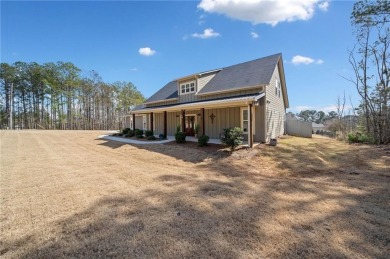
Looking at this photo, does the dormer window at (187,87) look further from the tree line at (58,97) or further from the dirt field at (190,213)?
the tree line at (58,97)

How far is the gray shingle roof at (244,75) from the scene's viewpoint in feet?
48.1

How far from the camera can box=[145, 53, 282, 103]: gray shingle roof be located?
48.1 feet

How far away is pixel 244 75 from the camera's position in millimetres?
16281

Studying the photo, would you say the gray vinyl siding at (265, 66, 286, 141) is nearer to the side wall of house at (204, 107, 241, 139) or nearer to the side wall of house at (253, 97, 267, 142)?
the side wall of house at (253, 97, 267, 142)

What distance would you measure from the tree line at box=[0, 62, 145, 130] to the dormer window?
3456cm

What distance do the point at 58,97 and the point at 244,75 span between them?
4410cm

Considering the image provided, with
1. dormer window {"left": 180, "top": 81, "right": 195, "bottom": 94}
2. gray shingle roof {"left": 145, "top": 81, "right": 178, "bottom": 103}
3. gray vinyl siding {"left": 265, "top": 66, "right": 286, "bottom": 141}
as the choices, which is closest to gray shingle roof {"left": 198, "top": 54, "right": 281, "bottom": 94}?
gray vinyl siding {"left": 265, "top": 66, "right": 286, "bottom": 141}

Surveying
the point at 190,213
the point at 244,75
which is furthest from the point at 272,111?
the point at 190,213

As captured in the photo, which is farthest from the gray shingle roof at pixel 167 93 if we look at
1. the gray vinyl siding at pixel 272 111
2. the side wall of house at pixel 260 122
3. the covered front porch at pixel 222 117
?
the side wall of house at pixel 260 122

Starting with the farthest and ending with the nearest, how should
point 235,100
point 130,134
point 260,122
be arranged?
point 130,134 → point 260,122 → point 235,100

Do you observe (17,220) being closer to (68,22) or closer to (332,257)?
(332,257)

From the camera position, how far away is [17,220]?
13.6 ft

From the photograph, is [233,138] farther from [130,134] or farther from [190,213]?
[130,134]

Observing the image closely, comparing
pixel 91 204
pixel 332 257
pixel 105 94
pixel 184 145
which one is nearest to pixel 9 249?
pixel 91 204
